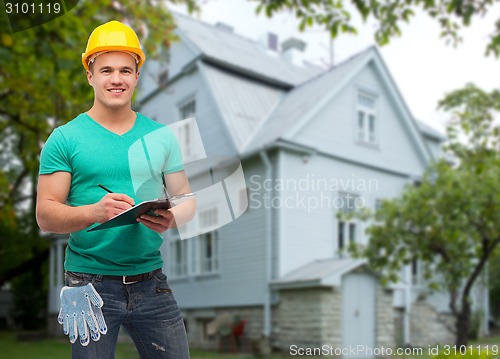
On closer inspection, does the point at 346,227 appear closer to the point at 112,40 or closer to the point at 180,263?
the point at 180,263

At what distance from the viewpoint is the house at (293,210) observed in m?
9.11

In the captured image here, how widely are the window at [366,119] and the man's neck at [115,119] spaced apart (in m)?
10.4

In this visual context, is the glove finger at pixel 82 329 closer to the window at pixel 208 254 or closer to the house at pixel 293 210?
the window at pixel 208 254

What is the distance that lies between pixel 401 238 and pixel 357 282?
1388mm

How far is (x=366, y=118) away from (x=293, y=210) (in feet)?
9.70

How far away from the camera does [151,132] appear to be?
1.03 metres

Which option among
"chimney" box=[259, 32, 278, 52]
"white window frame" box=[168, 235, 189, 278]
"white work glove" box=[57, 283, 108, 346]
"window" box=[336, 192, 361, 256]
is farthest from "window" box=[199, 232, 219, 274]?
"white work glove" box=[57, 283, 108, 346]

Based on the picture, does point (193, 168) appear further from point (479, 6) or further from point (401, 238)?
point (401, 238)

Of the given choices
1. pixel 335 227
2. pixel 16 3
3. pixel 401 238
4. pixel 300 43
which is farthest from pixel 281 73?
pixel 16 3

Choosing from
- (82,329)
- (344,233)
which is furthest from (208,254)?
(82,329)

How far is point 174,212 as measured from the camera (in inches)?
38.7

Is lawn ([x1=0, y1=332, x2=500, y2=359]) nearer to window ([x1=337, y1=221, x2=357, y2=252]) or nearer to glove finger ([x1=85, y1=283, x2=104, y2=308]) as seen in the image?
window ([x1=337, y1=221, x2=357, y2=252])

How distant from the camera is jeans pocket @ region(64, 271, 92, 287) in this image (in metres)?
1.14

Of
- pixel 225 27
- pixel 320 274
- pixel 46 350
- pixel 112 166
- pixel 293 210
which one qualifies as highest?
pixel 225 27
